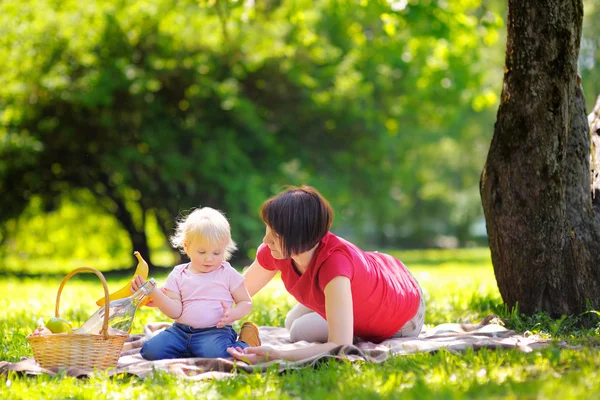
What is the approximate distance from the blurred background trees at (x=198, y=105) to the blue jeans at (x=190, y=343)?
7849 millimetres

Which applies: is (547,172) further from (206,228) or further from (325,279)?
(206,228)

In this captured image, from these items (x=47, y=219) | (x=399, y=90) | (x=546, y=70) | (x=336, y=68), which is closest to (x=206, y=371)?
(x=546, y=70)

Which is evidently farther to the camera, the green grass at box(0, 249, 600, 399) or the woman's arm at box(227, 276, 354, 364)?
the woman's arm at box(227, 276, 354, 364)

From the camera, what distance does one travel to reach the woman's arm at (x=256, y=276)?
4.80 m

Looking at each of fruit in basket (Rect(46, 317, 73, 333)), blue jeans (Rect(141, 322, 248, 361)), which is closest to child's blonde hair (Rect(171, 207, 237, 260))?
blue jeans (Rect(141, 322, 248, 361))

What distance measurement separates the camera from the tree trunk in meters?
5.00

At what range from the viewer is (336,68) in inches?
598

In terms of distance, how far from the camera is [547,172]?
5.03m

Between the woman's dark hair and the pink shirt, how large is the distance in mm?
567

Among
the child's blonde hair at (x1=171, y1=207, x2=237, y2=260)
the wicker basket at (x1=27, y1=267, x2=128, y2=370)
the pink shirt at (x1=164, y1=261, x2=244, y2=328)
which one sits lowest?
the wicker basket at (x1=27, y1=267, x2=128, y2=370)

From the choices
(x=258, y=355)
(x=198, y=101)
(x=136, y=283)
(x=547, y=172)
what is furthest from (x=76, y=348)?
(x=198, y=101)

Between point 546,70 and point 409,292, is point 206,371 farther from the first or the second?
point 546,70

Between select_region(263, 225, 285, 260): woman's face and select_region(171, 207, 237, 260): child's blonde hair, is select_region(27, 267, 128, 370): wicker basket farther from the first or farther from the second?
select_region(263, 225, 285, 260): woman's face

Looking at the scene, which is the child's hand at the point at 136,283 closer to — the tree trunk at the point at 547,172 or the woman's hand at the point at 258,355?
the woman's hand at the point at 258,355
